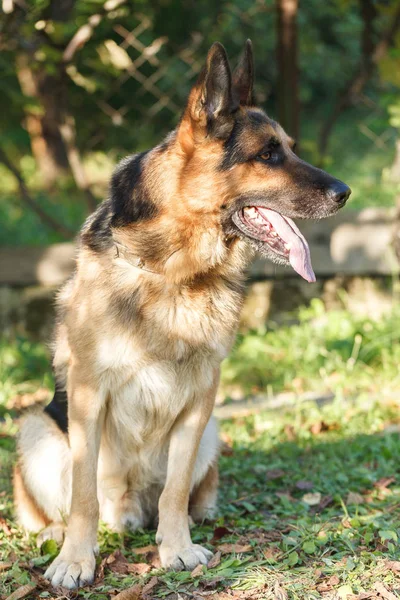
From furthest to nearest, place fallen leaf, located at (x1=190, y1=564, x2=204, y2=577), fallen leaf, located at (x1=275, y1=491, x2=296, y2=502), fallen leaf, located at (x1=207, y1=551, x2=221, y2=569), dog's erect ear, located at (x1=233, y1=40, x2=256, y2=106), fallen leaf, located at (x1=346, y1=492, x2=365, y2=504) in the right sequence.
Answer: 1. fallen leaf, located at (x1=275, y1=491, x2=296, y2=502)
2. fallen leaf, located at (x1=346, y1=492, x2=365, y2=504)
3. dog's erect ear, located at (x1=233, y1=40, x2=256, y2=106)
4. fallen leaf, located at (x1=207, y1=551, x2=221, y2=569)
5. fallen leaf, located at (x1=190, y1=564, x2=204, y2=577)

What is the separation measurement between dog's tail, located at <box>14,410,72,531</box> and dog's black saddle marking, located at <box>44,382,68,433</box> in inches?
1.3

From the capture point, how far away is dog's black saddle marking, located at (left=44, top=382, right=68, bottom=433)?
362cm

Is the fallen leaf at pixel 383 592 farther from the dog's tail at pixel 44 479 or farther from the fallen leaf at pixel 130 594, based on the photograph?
the dog's tail at pixel 44 479

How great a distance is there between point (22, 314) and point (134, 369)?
421 cm

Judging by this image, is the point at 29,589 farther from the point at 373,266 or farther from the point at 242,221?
the point at 373,266

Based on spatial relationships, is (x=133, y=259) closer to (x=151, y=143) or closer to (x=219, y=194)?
(x=219, y=194)

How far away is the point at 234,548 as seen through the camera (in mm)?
3311

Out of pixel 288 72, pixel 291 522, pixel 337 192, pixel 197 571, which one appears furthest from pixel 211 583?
pixel 288 72

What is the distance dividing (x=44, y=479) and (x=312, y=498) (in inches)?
52.7

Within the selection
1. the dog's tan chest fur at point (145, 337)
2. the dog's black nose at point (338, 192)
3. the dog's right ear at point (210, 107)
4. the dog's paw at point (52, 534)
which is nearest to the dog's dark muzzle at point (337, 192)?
the dog's black nose at point (338, 192)

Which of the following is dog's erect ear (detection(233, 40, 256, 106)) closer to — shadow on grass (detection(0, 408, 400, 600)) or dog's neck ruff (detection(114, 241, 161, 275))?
dog's neck ruff (detection(114, 241, 161, 275))

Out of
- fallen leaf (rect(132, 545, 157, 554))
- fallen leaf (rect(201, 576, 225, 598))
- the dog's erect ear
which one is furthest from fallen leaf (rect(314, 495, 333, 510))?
the dog's erect ear

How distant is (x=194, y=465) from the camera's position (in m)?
3.60

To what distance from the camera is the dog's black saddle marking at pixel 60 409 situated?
142 inches
